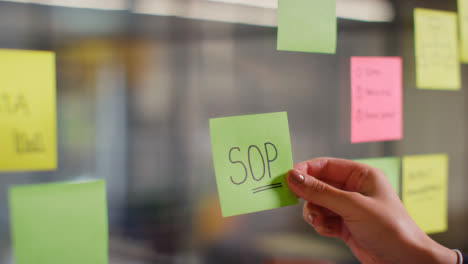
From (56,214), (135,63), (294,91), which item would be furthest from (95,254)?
(294,91)

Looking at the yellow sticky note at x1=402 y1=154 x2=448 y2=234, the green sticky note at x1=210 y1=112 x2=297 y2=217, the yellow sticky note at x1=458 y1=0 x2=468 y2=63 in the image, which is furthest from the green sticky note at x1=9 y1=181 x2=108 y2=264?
the yellow sticky note at x1=458 y1=0 x2=468 y2=63

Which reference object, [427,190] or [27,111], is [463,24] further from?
[27,111]

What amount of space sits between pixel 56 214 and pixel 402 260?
547 mm

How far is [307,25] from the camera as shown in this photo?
0.55 m

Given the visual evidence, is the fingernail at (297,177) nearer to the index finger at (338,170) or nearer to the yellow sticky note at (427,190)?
the index finger at (338,170)

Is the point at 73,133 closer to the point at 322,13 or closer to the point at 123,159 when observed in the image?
the point at 123,159

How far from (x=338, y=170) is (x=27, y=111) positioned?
51cm

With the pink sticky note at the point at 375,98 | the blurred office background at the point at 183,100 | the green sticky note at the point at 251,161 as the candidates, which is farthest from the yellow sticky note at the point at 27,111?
the pink sticky note at the point at 375,98

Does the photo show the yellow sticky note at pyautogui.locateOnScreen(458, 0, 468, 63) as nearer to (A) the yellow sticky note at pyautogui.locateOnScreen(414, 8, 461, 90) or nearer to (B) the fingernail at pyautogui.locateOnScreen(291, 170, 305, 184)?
(A) the yellow sticky note at pyautogui.locateOnScreen(414, 8, 461, 90)

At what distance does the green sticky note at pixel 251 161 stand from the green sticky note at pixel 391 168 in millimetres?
247

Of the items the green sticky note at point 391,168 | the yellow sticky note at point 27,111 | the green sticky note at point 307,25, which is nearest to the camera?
the yellow sticky note at point 27,111

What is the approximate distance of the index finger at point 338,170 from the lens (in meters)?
0.56

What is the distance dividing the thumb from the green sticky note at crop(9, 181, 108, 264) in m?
0.30

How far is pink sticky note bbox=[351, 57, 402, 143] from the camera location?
0.63m
